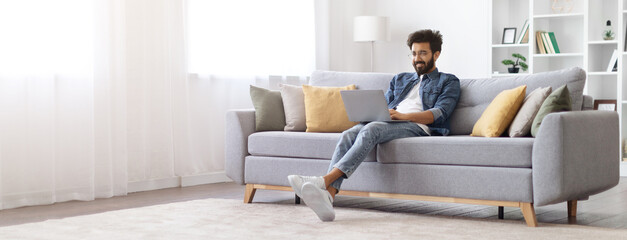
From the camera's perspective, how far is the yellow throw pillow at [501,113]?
3.64m

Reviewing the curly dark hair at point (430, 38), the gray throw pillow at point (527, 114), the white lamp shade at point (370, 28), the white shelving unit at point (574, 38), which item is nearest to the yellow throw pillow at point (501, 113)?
the gray throw pillow at point (527, 114)

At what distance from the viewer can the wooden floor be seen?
147 inches

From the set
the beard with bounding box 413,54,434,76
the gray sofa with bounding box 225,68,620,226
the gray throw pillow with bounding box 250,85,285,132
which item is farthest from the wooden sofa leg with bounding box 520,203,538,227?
the gray throw pillow with bounding box 250,85,285,132

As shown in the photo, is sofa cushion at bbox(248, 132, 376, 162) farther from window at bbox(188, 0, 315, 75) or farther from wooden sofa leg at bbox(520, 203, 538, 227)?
window at bbox(188, 0, 315, 75)

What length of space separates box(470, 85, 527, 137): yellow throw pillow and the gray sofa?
11cm

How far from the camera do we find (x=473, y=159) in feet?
11.5

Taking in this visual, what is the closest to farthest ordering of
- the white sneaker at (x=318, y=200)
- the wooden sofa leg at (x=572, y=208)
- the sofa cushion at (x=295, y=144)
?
the white sneaker at (x=318, y=200) → the wooden sofa leg at (x=572, y=208) → the sofa cushion at (x=295, y=144)

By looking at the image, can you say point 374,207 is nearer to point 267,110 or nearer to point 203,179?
point 267,110

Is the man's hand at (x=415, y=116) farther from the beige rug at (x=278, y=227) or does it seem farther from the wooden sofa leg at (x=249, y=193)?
the wooden sofa leg at (x=249, y=193)

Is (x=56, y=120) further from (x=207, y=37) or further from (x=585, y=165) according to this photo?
(x=585, y=165)

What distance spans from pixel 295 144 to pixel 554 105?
1350mm

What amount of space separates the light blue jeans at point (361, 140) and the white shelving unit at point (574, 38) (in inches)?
105

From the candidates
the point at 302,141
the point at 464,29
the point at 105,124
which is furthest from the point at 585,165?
the point at 464,29

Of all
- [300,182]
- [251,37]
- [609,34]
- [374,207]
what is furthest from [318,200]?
[609,34]
